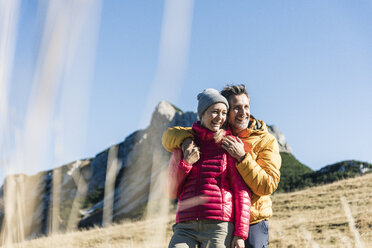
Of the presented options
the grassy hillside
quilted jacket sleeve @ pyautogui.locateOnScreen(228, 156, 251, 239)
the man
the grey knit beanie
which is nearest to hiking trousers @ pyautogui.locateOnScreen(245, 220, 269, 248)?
the man

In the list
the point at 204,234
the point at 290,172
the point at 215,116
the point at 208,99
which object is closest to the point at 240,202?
the point at 204,234

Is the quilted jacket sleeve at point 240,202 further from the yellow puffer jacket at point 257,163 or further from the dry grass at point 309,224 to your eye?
the dry grass at point 309,224

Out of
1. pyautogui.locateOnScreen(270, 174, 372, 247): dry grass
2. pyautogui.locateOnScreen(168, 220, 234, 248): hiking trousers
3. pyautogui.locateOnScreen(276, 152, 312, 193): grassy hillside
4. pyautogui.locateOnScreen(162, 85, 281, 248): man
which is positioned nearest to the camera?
pyautogui.locateOnScreen(168, 220, 234, 248): hiking trousers

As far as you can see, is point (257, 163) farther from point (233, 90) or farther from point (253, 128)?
point (233, 90)

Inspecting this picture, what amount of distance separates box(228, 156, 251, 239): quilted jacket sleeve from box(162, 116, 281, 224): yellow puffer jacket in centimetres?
5

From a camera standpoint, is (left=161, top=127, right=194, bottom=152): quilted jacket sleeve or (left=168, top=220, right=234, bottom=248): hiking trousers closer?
(left=168, top=220, right=234, bottom=248): hiking trousers

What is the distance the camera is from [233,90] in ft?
9.85

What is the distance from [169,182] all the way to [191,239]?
415mm

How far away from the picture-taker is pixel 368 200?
43.4ft

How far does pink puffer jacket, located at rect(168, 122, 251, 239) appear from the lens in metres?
2.63

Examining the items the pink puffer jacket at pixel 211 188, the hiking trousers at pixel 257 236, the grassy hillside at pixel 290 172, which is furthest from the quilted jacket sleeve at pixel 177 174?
the grassy hillside at pixel 290 172

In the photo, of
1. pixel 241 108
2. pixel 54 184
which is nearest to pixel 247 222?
pixel 241 108

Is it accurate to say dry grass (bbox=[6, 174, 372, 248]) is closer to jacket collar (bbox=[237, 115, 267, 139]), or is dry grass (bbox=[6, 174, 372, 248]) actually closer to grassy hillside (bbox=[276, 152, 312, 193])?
jacket collar (bbox=[237, 115, 267, 139])

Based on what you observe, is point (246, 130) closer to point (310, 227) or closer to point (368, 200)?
point (310, 227)
